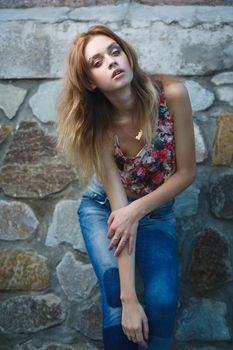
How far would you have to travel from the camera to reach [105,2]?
7.40 ft

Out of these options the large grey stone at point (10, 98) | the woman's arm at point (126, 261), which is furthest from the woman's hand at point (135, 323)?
the large grey stone at point (10, 98)

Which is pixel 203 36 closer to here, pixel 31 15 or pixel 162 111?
pixel 162 111

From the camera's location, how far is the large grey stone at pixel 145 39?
2.15m

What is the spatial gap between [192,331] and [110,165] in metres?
0.80

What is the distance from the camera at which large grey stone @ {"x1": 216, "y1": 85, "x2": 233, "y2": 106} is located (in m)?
2.15

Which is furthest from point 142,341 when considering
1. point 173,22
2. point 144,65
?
point 173,22

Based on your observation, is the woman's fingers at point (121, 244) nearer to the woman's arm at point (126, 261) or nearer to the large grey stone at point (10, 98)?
the woman's arm at point (126, 261)

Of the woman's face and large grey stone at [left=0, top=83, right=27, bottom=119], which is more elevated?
the woman's face

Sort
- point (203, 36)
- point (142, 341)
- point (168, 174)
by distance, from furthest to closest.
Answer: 1. point (203, 36)
2. point (168, 174)
3. point (142, 341)

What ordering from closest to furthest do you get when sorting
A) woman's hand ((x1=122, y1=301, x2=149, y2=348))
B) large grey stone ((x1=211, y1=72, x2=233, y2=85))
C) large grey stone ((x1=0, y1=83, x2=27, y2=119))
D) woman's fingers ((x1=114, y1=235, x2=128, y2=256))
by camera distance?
woman's hand ((x1=122, y1=301, x2=149, y2=348)) → woman's fingers ((x1=114, y1=235, x2=128, y2=256)) → large grey stone ((x1=211, y1=72, x2=233, y2=85)) → large grey stone ((x1=0, y1=83, x2=27, y2=119))

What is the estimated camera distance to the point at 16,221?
89.3 inches

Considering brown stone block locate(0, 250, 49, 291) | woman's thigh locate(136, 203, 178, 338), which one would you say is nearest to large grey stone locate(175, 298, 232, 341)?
woman's thigh locate(136, 203, 178, 338)

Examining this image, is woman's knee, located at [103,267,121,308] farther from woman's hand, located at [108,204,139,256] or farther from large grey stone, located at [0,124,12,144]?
large grey stone, located at [0,124,12,144]

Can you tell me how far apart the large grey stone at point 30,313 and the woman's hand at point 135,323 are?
68 centimetres
